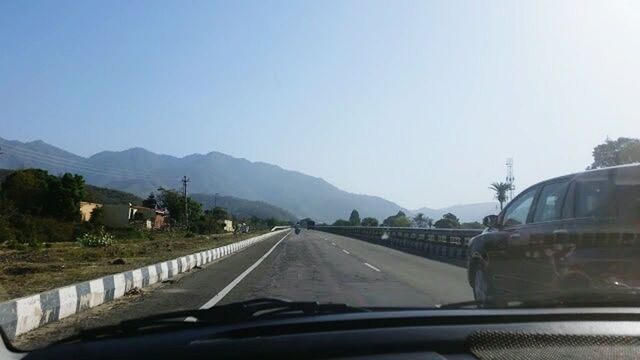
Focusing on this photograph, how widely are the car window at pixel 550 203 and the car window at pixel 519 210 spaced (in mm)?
314

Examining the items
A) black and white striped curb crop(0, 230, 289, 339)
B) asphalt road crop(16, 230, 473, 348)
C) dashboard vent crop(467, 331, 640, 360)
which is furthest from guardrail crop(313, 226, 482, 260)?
dashboard vent crop(467, 331, 640, 360)

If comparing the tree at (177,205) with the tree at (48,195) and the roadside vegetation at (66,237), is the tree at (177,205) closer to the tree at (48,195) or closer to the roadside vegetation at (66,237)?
the roadside vegetation at (66,237)

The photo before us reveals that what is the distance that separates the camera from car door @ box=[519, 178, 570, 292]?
7695mm

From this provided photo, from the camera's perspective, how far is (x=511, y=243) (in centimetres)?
898

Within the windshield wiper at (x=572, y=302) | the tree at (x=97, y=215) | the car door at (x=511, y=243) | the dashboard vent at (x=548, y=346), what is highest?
the tree at (x=97, y=215)

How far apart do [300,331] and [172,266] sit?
18.4 metres

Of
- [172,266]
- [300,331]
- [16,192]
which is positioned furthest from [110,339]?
[16,192]

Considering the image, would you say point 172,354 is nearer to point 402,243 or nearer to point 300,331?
point 300,331

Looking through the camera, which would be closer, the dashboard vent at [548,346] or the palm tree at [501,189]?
the dashboard vent at [548,346]

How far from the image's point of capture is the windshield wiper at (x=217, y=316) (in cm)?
344

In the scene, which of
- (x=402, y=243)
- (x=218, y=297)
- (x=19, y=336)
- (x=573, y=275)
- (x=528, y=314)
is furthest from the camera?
(x=402, y=243)

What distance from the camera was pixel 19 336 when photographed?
9172mm

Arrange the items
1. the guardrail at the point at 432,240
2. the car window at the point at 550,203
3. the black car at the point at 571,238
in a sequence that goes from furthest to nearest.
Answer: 1. the guardrail at the point at 432,240
2. the car window at the point at 550,203
3. the black car at the point at 571,238

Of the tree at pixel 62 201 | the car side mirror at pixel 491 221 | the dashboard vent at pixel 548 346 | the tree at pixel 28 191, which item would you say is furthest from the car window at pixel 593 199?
the tree at pixel 28 191
